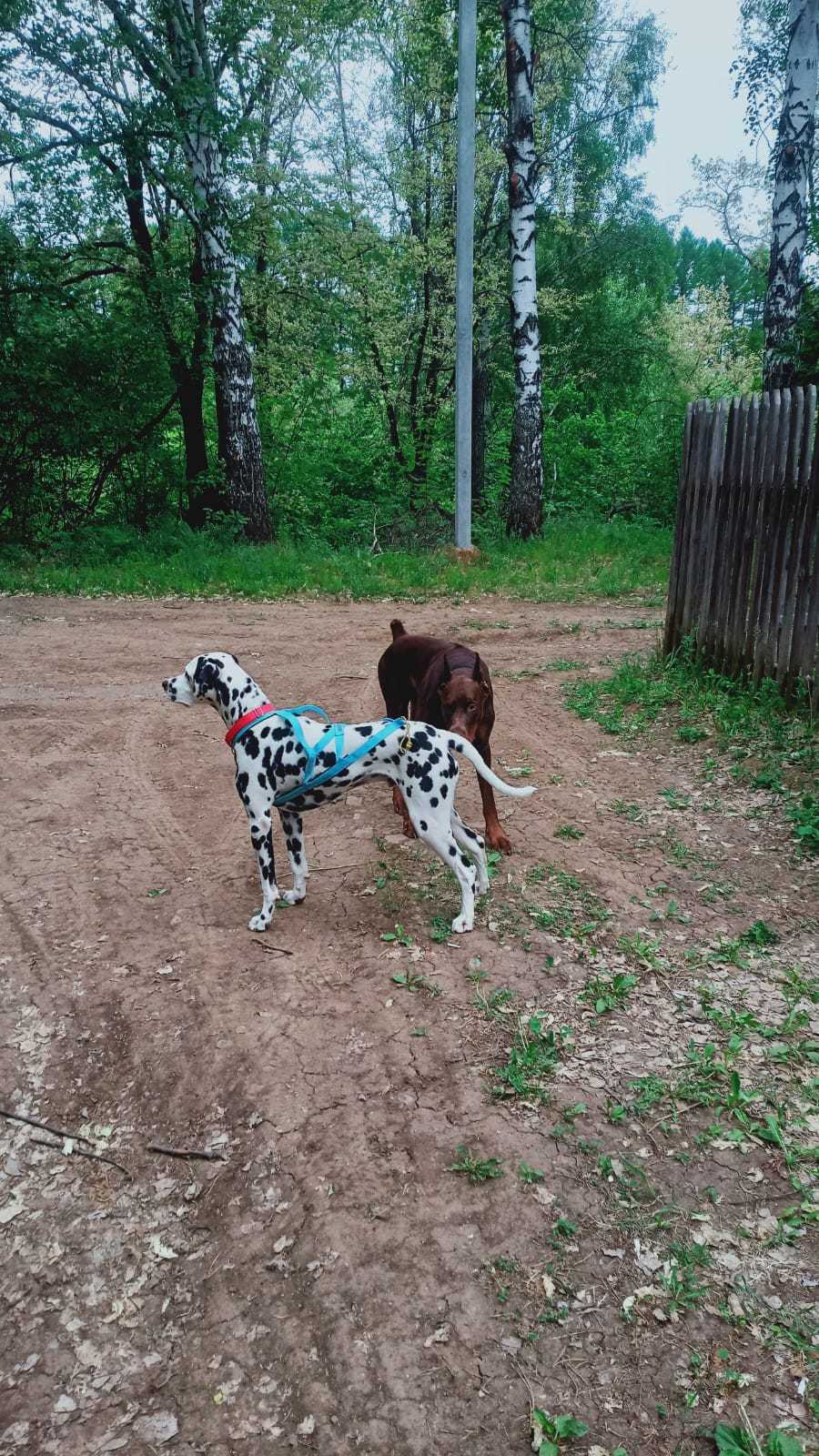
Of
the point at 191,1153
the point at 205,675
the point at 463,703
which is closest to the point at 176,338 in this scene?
the point at 205,675

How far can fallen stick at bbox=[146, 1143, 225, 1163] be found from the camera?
10.5 ft

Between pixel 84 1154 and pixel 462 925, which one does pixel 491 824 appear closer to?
pixel 462 925

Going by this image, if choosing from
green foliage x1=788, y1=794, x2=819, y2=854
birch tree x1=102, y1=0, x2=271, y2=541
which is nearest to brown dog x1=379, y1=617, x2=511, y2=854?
green foliage x1=788, y1=794, x2=819, y2=854

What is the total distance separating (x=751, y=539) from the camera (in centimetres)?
725

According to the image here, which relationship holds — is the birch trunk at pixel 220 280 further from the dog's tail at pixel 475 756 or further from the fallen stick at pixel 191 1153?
the fallen stick at pixel 191 1153

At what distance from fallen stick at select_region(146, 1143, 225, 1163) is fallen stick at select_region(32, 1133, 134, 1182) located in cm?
11

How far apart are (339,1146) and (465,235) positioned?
13177 millimetres

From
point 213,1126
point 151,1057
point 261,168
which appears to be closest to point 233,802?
point 151,1057

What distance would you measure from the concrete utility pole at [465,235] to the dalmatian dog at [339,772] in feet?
31.6

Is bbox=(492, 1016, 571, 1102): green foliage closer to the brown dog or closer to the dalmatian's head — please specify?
the brown dog

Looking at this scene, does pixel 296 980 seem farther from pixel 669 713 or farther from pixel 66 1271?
Result: pixel 669 713

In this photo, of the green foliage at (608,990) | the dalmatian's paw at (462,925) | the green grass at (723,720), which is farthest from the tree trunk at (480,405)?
the green foliage at (608,990)

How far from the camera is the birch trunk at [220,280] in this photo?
44.9ft

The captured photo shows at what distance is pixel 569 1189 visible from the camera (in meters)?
3.00
